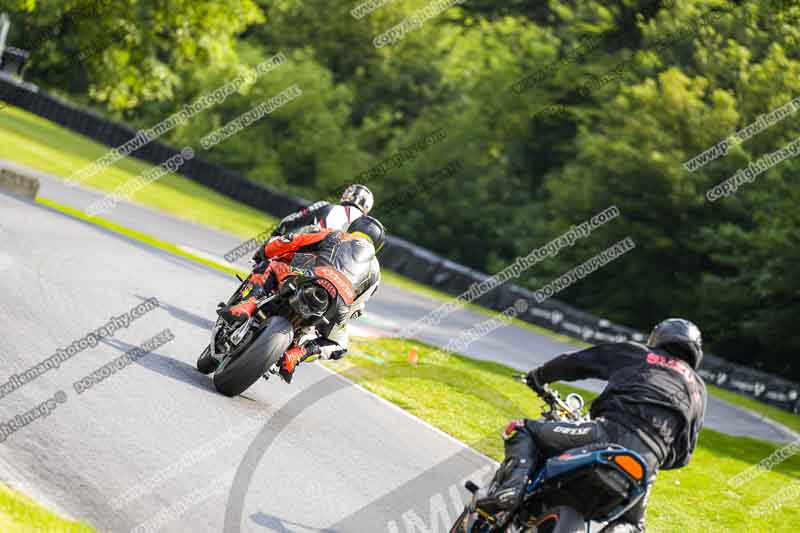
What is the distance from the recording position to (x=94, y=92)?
29875 millimetres

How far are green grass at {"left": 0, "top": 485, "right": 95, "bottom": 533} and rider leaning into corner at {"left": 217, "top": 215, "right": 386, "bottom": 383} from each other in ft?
12.0

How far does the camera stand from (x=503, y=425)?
13977 mm

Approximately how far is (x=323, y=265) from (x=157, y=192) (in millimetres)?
29318

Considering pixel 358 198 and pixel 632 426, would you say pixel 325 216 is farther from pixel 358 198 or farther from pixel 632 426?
pixel 632 426

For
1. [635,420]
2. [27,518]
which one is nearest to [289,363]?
[635,420]

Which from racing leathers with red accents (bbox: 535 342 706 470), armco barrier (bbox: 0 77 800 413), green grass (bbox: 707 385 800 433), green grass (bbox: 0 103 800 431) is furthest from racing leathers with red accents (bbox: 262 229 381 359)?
armco barrier (bbox: 0 77 800 413)

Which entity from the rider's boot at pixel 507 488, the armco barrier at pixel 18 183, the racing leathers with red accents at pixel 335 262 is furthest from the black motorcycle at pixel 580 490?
the armco barrier at pixel 18 183

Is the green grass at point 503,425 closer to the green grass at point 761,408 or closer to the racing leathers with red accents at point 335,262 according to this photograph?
the racing leathers with red accents at point 335,262

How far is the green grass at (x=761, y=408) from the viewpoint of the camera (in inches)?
928

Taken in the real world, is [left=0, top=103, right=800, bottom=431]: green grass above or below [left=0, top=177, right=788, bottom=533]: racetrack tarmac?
below

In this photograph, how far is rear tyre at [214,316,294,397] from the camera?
30.7 feet

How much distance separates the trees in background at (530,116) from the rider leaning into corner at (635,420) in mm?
20258

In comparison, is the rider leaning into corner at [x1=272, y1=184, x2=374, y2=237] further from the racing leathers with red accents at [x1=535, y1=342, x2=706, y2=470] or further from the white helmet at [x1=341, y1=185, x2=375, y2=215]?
the racing leathers with red accents at [x1=535, y1=342, x2=706, y2=470]

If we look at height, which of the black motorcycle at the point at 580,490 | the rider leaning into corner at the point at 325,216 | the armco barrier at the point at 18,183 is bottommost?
the armco barrier at the point at 18,183
